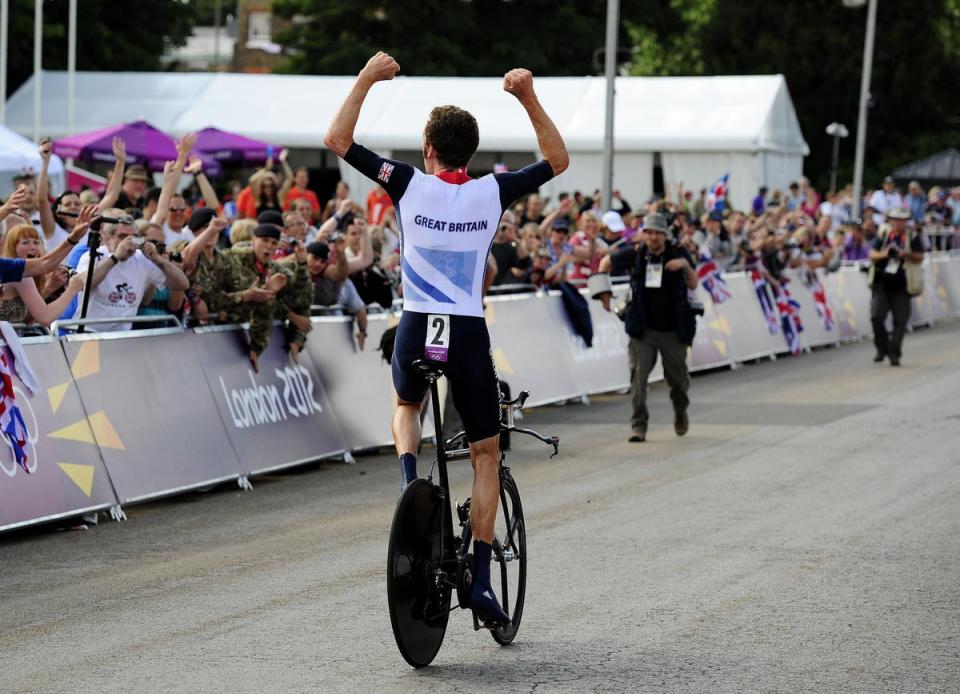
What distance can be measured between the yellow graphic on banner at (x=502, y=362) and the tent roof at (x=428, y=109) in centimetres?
1804

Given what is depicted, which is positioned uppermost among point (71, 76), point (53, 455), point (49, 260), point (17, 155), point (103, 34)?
point (103, 34)

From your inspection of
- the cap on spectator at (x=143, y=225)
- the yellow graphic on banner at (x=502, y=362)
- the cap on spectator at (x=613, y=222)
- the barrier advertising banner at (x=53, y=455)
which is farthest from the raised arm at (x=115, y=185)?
the cap on spectator at (x=613, y=222)

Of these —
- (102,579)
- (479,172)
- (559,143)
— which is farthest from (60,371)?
(479,172)

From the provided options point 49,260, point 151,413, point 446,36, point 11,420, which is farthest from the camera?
point 446,36

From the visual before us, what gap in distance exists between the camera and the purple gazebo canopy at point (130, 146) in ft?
82.2

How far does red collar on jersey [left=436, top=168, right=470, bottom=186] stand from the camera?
686 cm

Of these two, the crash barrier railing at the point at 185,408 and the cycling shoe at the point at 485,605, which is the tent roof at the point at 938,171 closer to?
the crash barrier railing at the point at 185,408

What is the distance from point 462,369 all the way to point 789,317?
64.8 ft

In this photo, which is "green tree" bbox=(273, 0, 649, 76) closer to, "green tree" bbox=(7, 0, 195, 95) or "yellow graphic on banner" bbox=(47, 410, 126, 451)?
"green tree" bbox=(7, 0, 195, 95)

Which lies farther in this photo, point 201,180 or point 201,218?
point 201,180

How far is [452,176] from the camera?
6.87 m

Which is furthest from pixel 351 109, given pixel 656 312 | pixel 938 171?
pixel 938 171

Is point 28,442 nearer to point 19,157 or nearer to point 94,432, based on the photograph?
point 94,432

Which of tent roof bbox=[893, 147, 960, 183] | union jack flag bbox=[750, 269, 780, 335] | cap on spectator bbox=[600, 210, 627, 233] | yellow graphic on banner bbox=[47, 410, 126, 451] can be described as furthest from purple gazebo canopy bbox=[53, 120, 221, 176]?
tent roof bbox=[893, 147, 960, 183]
